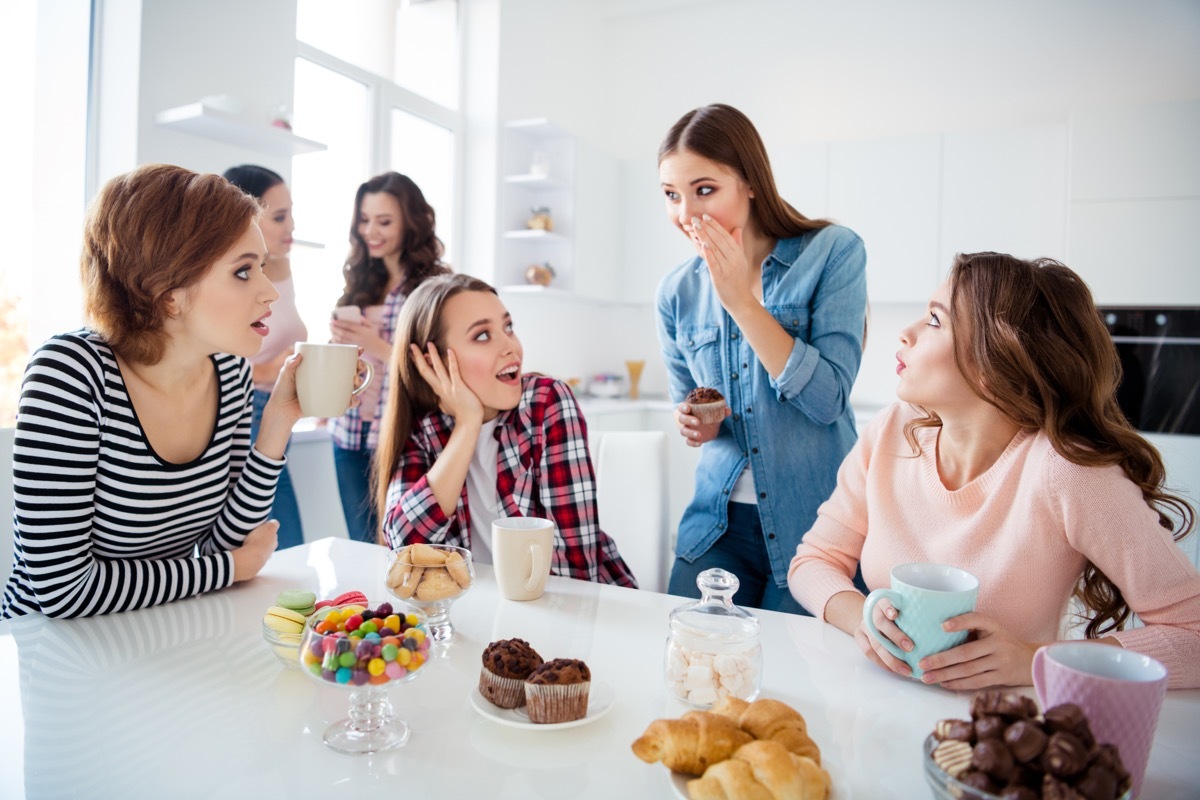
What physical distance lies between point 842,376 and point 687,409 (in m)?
0.34

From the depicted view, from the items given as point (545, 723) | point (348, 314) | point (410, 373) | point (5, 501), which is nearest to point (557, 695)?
point (545, 723)

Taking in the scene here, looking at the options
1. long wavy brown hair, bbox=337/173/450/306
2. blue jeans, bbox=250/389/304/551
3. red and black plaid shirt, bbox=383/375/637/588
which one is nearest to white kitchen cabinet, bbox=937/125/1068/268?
long wavy brown hair, bbox=337/173/450/306

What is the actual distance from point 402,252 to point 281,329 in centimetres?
49

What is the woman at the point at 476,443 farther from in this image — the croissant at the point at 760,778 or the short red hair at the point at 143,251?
the croissant at the point at 760,778

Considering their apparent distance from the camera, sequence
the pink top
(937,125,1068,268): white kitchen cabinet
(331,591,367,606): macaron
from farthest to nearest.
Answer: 1. (937,125,1068,268): white kitchen cabinet
2. the pink top
3. (331,591,367,606): macaron

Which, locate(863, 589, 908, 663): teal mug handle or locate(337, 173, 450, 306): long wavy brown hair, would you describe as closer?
locate(863, 589, 908, 663): teal mug handle

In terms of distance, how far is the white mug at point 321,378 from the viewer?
1.39 m

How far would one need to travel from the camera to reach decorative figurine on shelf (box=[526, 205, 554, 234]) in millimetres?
4191

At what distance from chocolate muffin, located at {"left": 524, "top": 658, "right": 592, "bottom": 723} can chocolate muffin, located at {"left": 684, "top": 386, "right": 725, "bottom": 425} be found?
0.86 m

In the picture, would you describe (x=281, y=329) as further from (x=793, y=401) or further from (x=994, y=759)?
(x=994, y=759)

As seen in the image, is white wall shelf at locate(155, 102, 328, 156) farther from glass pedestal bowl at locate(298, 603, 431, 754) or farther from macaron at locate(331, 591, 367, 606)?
glass pedestal bowl at locate(298, 603, 431, 754)

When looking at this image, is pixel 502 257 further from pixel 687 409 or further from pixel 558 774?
pixel 558 774

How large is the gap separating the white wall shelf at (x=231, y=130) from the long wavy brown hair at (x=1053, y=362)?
2.26 m

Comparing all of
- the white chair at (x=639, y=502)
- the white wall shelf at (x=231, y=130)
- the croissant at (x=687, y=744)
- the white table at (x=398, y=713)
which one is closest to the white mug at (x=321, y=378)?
the white table at (x=398, y=713)
